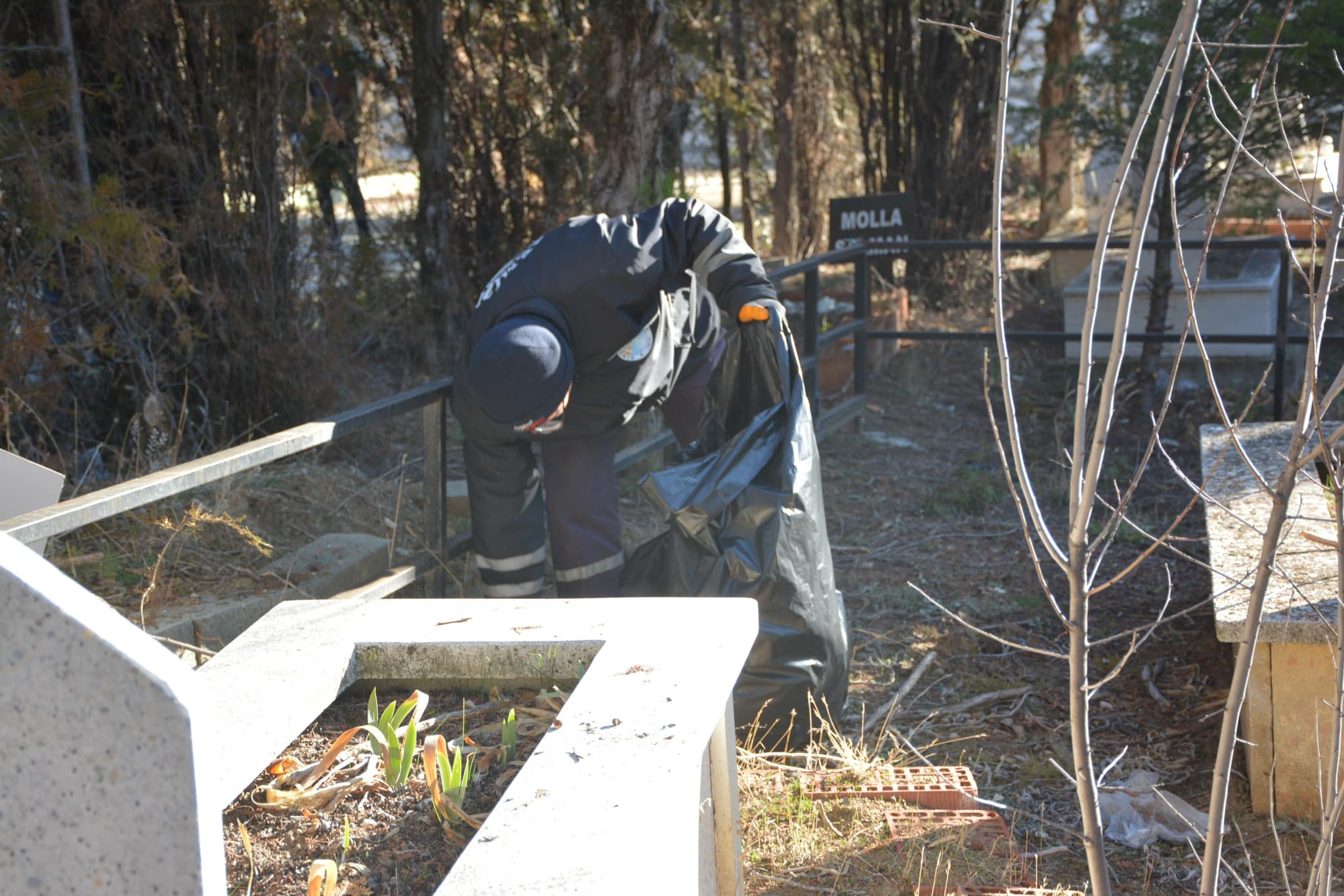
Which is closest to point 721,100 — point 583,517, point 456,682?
point 583,517

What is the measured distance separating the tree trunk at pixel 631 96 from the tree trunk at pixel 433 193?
47.9 inches

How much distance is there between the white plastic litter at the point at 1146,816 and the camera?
276cm

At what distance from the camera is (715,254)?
367cm

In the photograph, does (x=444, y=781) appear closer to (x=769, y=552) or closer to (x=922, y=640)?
(x=769, y=552)

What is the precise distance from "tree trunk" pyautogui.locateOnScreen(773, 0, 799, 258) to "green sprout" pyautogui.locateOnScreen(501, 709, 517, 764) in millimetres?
8781

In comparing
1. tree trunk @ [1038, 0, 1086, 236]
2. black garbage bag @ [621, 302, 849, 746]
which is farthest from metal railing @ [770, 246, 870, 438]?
tree trunk @ [1038, 0, 1086, 236]

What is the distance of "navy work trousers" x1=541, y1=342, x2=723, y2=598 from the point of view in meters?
3.59

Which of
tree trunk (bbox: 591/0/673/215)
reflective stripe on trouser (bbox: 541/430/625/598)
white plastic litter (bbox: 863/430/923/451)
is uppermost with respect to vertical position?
tree trunk (bbox: 591/0/673/215)

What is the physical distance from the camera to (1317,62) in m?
5.23

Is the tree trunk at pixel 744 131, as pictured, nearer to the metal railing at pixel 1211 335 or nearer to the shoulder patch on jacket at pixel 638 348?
the metal railing at pixel 1211 335

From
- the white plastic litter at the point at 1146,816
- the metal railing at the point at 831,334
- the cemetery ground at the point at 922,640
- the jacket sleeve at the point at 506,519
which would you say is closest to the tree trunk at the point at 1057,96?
the metal railing at the point at 831,334

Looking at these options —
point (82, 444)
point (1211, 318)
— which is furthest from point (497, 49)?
point (1211, 318)

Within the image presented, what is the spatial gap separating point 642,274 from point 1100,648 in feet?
6.45

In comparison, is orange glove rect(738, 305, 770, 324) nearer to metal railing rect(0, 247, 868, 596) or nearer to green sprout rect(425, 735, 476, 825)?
metal railing rect(0, 247, 868, 596)
